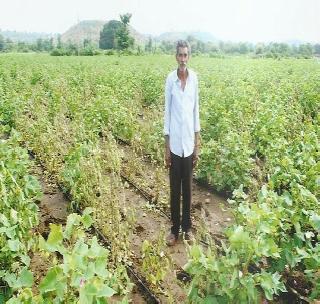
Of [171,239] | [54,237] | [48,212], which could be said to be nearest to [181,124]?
[171,239]

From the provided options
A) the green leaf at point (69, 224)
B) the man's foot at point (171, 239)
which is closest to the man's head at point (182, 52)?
the man's foot at point (171, 239)

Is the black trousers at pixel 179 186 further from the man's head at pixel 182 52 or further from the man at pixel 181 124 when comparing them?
the man's head at pixel 182 52

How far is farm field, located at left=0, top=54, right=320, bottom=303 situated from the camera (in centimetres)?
269

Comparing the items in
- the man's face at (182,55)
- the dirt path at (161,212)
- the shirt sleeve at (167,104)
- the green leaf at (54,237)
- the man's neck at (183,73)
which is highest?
the man's face at (182,55)

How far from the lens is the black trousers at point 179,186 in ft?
14.7

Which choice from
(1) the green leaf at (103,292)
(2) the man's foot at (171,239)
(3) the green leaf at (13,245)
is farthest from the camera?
(2) the man's foot at (171,239)

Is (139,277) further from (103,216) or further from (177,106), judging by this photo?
(177,106)

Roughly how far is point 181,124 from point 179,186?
2.29 feet

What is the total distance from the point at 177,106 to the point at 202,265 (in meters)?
2.05

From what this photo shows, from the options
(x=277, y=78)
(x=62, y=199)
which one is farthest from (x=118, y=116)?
(x=277, y=78)

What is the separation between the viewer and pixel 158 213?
548cm

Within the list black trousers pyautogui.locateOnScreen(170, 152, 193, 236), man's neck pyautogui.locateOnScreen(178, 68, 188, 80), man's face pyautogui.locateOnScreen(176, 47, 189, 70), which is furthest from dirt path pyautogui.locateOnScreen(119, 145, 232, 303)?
man's face pyautogui.locateOnScreen(176, 47, 189, 70)

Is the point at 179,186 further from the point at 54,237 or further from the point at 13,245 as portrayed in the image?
the point at 54,237

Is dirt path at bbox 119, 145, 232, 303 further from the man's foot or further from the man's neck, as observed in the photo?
the man's neck
